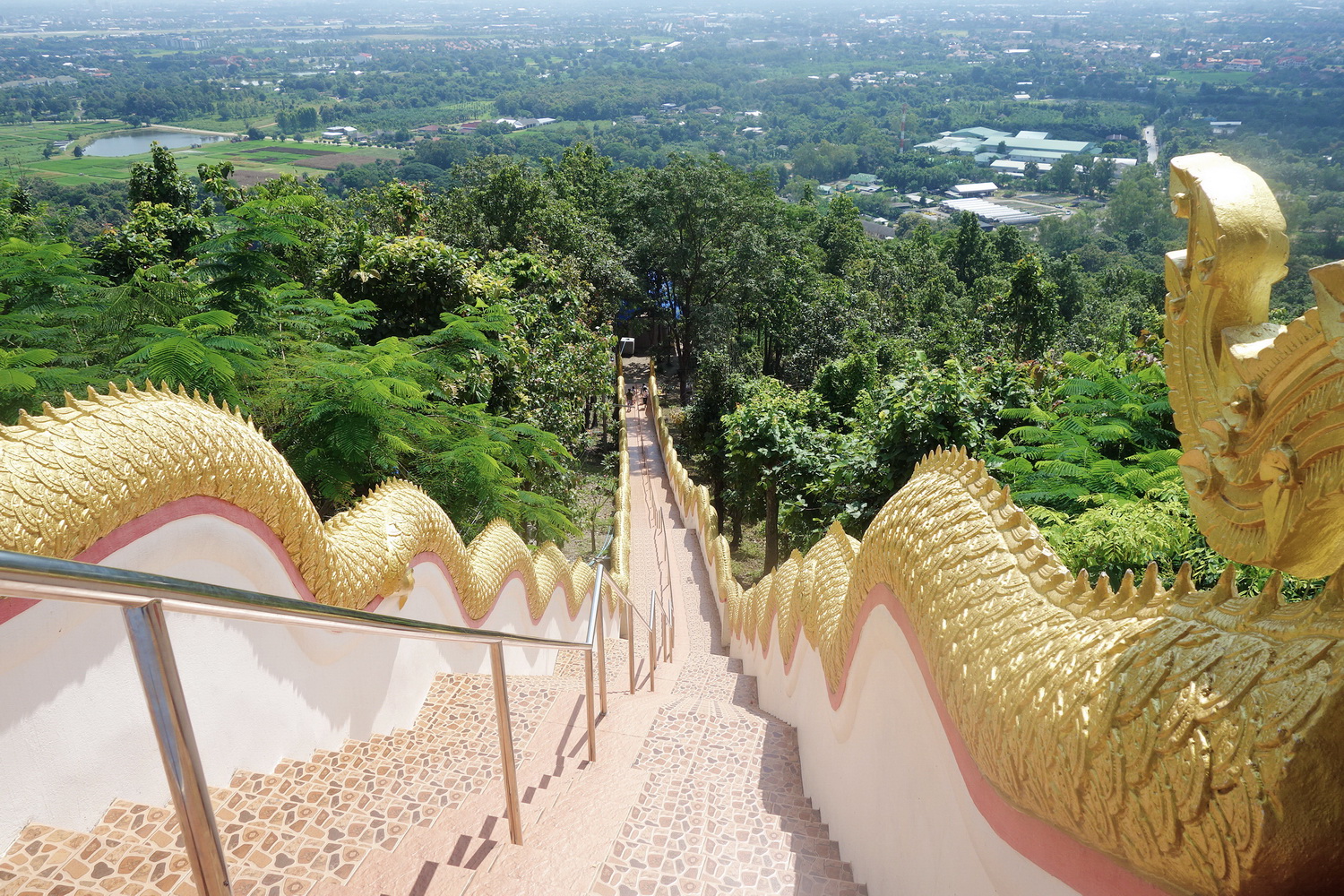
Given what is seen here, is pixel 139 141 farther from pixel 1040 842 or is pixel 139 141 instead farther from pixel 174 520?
pixel 1040 842

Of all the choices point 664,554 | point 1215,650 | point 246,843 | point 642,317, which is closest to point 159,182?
point 664,554

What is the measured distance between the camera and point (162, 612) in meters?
1.78

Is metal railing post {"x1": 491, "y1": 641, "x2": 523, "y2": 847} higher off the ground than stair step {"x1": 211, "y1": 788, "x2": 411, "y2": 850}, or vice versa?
stair step {"x1": 211, "y1": 788, "x2": 411, "y2": 850}

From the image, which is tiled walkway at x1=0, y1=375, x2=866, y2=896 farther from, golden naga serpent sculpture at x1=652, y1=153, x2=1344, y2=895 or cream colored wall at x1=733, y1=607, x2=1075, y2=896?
golden naga serpent sculpture at x1=652, y1=153, x2=1344, y2=895

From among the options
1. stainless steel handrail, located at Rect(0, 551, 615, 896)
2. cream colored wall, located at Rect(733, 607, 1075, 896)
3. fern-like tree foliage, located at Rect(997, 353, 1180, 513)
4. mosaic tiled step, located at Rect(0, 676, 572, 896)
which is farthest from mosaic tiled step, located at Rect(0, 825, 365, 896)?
fern-like tree foliage, located at Rect(997, 353, 1180, 513)

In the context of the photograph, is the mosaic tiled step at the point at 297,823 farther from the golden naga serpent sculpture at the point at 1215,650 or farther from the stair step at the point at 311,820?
the golden naga serpent sculpture at the point at 1215,650

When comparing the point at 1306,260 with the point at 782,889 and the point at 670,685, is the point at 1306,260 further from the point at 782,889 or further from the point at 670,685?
the point at 670,685

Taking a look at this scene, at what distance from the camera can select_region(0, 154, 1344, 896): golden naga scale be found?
1.50 meters

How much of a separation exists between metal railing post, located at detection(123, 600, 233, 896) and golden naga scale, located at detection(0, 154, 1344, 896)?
1.32 meters

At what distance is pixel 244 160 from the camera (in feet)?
253

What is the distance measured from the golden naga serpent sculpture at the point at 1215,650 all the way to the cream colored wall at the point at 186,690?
2.10m

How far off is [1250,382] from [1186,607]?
20.8 inches

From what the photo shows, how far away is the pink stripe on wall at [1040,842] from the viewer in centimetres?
186

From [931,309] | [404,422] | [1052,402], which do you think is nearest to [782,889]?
[404,422]
